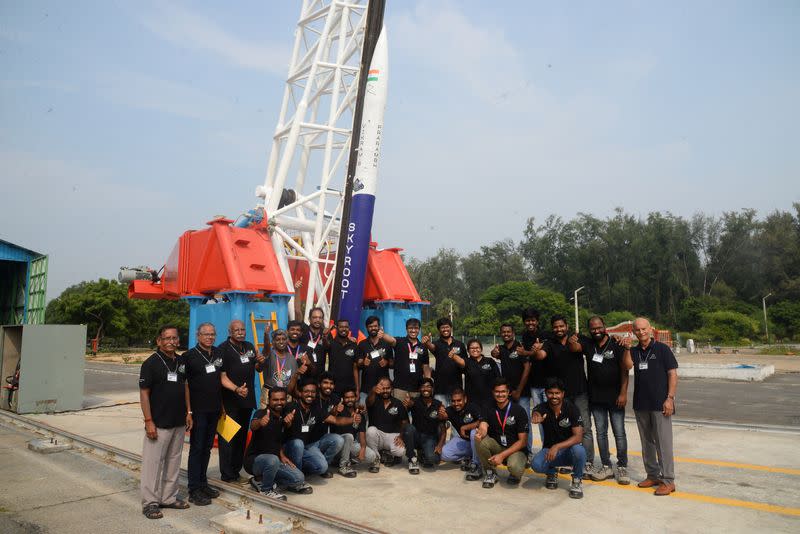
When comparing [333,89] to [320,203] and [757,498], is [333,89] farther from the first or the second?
[757,498]

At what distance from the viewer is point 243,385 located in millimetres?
6344

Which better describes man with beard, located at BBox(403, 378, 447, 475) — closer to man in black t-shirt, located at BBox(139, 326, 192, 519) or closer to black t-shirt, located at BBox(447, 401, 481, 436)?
black t-shirt, located at BBox(447, 401, 481, 436)

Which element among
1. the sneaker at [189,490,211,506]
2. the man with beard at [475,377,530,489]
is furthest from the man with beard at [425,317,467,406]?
the sneaker at [189,490,211,506]

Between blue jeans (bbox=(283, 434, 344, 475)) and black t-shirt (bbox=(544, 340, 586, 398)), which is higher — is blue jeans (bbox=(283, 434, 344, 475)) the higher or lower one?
the lower one

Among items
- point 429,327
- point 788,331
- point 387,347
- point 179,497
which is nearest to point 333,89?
point 387,347

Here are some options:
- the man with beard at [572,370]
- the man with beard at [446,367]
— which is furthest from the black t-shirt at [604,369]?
the man with beard at [446,367]

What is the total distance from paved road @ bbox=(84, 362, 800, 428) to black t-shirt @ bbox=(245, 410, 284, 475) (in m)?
8.57

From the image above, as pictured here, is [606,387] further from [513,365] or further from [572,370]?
[513,365]

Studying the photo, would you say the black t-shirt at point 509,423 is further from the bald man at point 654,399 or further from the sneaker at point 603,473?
the bald man at point 654,399

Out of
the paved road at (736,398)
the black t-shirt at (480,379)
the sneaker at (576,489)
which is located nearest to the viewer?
A: the sneaker at (576,489)

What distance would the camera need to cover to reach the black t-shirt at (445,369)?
7.43 m

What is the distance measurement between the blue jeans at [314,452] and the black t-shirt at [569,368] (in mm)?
2825

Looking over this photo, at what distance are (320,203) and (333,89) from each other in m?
2.48

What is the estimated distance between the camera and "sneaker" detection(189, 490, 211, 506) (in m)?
5.80
